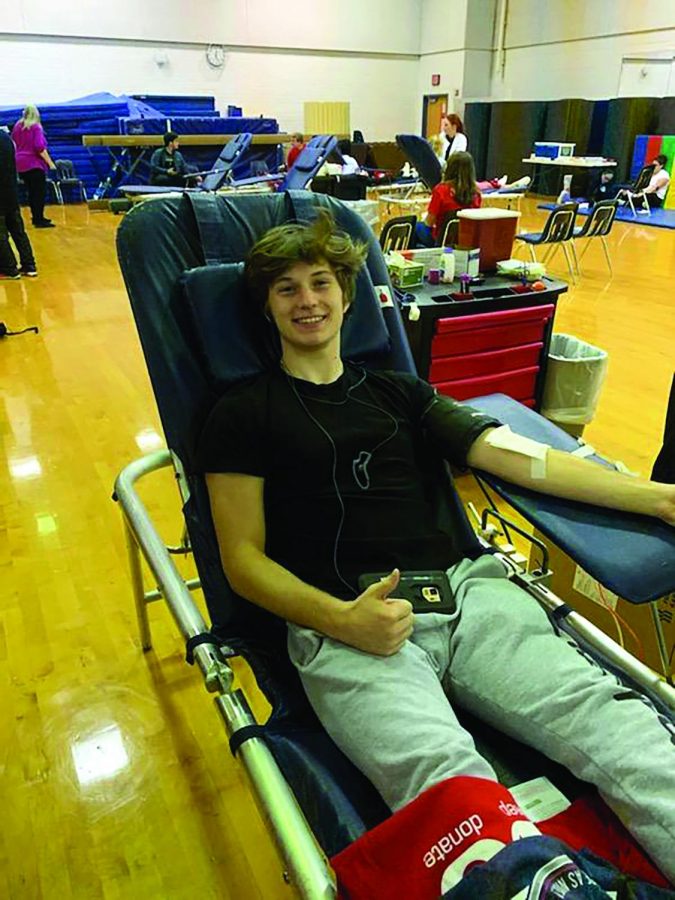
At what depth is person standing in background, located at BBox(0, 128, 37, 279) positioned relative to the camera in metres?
5.14

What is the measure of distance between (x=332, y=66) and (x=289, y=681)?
14.8 meters

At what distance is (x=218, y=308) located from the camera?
4.50ft

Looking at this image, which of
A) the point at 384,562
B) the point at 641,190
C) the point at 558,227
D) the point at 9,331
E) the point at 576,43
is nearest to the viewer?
the point at 384,562

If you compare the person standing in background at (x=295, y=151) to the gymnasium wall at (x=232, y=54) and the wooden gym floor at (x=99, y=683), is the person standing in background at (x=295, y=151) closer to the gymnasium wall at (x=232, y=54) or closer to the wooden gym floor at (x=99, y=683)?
the gymnasium wall at (x=232, y=54)

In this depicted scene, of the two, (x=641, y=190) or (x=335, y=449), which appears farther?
(x=641, y=190)

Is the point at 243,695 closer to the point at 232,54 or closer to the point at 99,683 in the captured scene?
the point at 99,683

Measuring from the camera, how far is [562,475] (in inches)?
49.4

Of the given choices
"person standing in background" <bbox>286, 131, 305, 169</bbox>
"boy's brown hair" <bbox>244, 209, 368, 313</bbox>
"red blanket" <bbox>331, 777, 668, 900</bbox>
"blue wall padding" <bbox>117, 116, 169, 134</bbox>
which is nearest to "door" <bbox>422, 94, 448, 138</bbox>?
"person standing in background" <bbox>286, 131, 305, 169</bbox>

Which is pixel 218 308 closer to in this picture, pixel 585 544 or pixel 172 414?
pixel 172 414

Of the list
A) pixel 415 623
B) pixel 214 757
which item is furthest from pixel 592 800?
pixel 214 757

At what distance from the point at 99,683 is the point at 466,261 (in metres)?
2.00

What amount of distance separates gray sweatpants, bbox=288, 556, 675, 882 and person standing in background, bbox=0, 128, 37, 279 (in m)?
5.17

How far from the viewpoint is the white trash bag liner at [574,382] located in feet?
8.95

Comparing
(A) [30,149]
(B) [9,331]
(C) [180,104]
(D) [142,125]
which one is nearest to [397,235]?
(B) [9,331]
